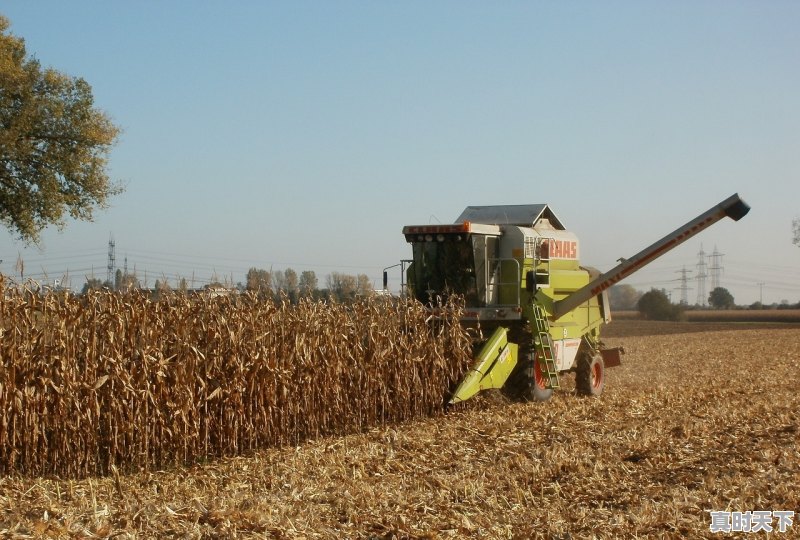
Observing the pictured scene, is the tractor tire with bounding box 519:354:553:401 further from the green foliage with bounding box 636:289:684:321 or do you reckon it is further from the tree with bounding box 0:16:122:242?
the green foliage with bounding box 636:289:684:321

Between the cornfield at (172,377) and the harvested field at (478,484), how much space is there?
435mm

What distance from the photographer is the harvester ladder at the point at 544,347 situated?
46.9 feet

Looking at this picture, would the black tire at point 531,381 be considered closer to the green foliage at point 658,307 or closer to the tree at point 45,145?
the tree at point 45,145

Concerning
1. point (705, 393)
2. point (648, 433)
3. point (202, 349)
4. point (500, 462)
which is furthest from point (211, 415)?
point (705, 393)

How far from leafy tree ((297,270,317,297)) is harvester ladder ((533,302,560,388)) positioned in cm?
372

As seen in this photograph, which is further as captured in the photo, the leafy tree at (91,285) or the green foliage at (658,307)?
the green foliage at (658,307)

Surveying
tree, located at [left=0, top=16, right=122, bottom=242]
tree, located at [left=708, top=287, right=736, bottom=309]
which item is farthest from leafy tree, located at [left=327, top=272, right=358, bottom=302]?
tree, located at [left=708, top=287, right=736, bottom=309]

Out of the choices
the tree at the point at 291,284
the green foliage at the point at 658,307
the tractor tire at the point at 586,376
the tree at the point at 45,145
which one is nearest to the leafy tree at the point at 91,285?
the tree at the point at 291,284

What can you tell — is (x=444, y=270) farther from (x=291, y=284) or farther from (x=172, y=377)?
(x=172, y=377)

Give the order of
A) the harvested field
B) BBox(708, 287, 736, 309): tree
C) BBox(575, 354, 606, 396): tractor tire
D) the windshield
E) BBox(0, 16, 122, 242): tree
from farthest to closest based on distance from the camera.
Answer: BBox(708, 287, 736, 309): tree < BBox(0, 16, 122, 242): tree < BBox(575, 354, 606, 396): tractor tire < the windshield < the harvested field

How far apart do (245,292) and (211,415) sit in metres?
1.68

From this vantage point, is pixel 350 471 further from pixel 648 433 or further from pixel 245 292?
pixel 648 433

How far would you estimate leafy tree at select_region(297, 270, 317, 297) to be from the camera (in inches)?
485

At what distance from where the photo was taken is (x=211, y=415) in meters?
10.2
